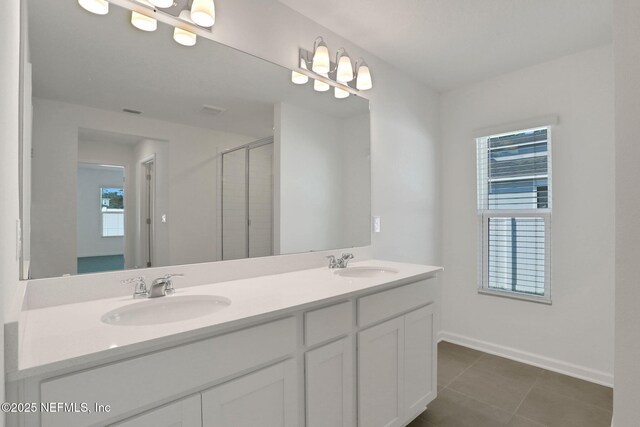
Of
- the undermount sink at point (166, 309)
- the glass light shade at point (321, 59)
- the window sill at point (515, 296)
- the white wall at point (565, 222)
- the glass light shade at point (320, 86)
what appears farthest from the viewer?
the window sill at point (515, 296)

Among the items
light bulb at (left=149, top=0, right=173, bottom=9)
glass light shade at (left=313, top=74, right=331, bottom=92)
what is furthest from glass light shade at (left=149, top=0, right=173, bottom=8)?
glass light shade at (left=313, top=74, right=331, bottom=92)

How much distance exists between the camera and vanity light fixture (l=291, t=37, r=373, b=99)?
2.04m

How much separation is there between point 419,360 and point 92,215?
1821mm

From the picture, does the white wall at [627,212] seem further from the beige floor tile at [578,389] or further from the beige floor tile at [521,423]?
the beige floor tile at [578,389]

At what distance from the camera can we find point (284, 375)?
120 centimetres

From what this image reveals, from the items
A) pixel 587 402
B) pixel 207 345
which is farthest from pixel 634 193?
pixel 587 402

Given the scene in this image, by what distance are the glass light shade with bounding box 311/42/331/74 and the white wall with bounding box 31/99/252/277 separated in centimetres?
70

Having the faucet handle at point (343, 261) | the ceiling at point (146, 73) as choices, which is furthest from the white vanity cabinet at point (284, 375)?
the ceiling at point (146, 73)

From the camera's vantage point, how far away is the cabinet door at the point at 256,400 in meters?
1.01

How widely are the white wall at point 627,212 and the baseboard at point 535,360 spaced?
92.9 inches

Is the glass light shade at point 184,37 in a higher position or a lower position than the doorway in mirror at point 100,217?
higher

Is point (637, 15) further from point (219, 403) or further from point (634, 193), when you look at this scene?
point (219, 403)

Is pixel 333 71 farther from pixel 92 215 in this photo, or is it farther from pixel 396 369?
pixel 396 369

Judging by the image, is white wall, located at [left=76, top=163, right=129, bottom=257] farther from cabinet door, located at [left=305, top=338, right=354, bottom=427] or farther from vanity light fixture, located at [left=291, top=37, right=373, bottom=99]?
vanity light fixture, located at [left=291, top=37, right=373, bottom=99]
